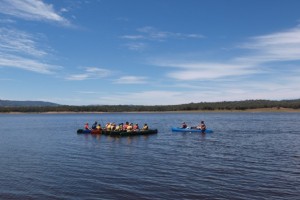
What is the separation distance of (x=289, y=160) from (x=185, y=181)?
998cm

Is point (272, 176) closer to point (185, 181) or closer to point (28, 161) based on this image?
point (185, 181)

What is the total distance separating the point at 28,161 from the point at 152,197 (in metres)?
13.6

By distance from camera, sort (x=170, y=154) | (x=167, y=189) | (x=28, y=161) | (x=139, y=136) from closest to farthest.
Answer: (x=167, y=189), (x=28, y=161), (x=170, y=154), (x=139, y=136)

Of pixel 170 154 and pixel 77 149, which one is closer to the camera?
pixel 170 154

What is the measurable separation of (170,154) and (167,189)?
12182 millimetres

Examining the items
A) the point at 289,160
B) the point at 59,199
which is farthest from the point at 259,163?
the point at 59,199

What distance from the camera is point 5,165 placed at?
84.4 ft

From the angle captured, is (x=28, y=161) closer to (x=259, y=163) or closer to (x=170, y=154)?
(x=170, y=154)

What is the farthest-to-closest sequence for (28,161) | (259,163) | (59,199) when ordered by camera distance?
(28,161), (259,163), (59,199)

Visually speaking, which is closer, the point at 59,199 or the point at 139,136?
the point at 59,199

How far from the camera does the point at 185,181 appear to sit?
19906mm

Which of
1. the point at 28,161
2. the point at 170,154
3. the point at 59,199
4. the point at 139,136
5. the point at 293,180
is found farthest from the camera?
the point at 139,136

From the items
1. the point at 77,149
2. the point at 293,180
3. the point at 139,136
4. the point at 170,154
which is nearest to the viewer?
the point at 293,180

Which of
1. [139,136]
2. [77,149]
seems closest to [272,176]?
[77,149]
